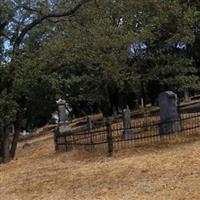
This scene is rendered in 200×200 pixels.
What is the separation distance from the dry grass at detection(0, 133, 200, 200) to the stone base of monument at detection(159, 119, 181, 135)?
0.90 meters

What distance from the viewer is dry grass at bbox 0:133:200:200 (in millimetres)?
9250

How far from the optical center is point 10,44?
18.8 metres

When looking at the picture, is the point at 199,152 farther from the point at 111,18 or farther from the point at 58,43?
the point at 111,18

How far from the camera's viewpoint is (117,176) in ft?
35.8

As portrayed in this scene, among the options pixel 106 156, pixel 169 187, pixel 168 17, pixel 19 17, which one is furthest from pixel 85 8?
pixel 168 17

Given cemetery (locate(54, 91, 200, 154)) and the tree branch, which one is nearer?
cemetery (locate(54, 91, 200, 154))

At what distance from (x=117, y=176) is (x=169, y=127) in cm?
488

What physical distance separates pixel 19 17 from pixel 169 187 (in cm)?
1183

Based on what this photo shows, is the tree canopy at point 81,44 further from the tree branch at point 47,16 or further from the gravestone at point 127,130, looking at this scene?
the gravestone at point 127,130

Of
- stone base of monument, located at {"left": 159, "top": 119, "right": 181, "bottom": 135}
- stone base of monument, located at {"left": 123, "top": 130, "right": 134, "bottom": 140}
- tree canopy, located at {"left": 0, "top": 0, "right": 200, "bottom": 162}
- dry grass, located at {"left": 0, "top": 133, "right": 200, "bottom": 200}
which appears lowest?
dry grass, located at {"left": 0, "top": 133, "right": 200, "bottom": 200}

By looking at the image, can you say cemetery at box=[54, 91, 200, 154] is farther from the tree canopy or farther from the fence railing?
the tree canopy

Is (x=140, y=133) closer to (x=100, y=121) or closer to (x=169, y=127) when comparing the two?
(x=169, y=127)

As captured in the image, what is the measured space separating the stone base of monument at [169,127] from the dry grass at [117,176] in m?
0.90

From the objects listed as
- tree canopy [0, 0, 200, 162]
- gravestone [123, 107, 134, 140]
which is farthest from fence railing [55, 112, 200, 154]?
tree canopy [0, 0, 200, 162]
